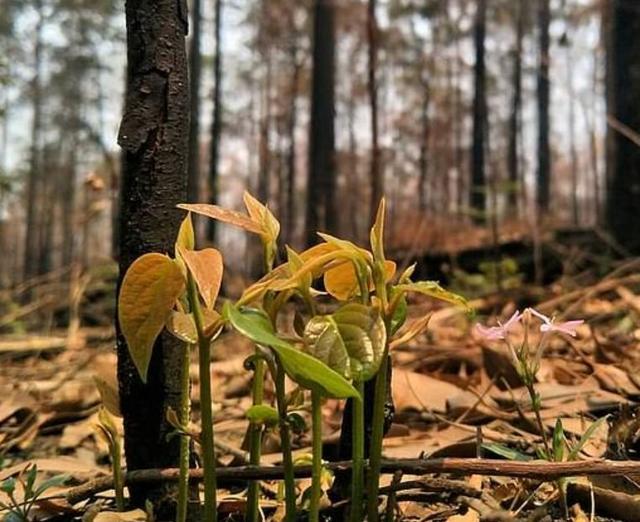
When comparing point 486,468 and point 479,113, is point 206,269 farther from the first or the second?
point 479,113

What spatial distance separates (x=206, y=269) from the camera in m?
0.58

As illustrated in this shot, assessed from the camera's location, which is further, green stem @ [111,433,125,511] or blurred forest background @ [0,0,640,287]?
blurred forest background @ [0,0,640,287]

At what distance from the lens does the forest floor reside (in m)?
0.79

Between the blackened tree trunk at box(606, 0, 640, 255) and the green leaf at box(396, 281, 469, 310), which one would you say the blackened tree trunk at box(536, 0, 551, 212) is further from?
the green leaf at box(396, 281, 469, 310)

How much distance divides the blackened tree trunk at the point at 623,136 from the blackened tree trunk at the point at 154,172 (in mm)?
3681

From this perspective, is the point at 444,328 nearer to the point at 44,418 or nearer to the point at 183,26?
the point at 44,418

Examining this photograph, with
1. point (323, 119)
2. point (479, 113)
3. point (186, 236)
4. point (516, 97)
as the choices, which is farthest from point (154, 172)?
point (479, 113)

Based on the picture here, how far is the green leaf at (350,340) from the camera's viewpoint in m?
0.51

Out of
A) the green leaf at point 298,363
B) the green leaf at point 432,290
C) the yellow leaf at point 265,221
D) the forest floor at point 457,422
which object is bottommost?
the forest floor at point 457,422

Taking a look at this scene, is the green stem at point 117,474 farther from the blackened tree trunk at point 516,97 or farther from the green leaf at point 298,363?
the blackened tree trunk at point 516,97

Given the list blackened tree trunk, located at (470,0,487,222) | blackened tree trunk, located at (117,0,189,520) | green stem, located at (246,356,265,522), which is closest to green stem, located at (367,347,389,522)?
green stem, located at (246,356,265,522)

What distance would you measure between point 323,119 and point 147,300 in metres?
8.88

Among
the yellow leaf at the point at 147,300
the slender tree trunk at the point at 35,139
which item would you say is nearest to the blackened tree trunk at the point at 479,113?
the slender tree trunk at the point at 35,139

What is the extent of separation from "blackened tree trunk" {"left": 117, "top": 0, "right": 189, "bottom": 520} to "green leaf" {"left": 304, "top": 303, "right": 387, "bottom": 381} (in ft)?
0.89
